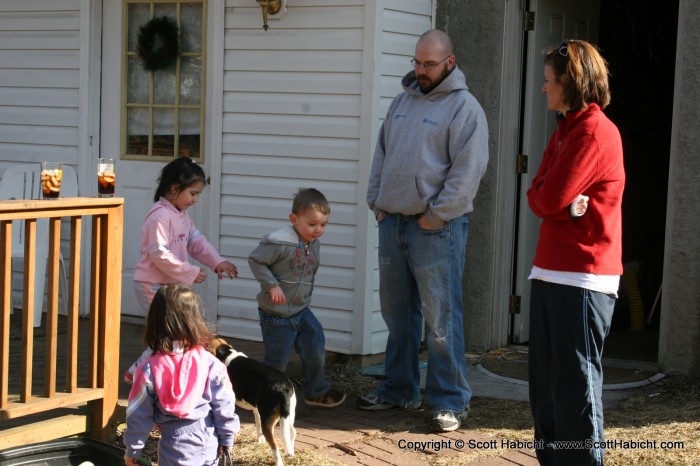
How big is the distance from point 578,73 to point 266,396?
1.94 meters

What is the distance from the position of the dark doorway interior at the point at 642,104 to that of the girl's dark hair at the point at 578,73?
4.88 metres

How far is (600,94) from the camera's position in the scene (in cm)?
396

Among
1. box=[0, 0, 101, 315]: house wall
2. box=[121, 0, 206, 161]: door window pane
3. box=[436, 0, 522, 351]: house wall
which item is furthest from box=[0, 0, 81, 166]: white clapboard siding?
box=[436, 0, 522, 351]: house wall

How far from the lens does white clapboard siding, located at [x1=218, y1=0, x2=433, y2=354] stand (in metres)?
6.31

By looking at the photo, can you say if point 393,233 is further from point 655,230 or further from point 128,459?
point 655,230

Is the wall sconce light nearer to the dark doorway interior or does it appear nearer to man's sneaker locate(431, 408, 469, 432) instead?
man's sneaker locate(431, 408, 469, 432)

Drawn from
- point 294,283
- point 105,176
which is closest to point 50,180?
point 105,176

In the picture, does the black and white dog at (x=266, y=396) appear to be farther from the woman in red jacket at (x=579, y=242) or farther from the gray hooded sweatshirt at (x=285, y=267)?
the woman in red jacket at (x=579, y=242)

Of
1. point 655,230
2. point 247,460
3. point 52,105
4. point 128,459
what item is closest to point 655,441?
point 247,460

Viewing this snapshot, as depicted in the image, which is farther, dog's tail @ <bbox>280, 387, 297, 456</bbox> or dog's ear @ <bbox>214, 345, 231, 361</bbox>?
dog's ear @ <bbox>214, 345, 231, 361</bbox>

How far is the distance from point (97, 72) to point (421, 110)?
312 centimetres

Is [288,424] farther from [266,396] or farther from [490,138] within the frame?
[490,138]

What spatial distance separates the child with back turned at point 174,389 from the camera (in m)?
3.69

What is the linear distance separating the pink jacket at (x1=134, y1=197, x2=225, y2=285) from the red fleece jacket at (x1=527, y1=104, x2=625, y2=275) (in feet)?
6.82
